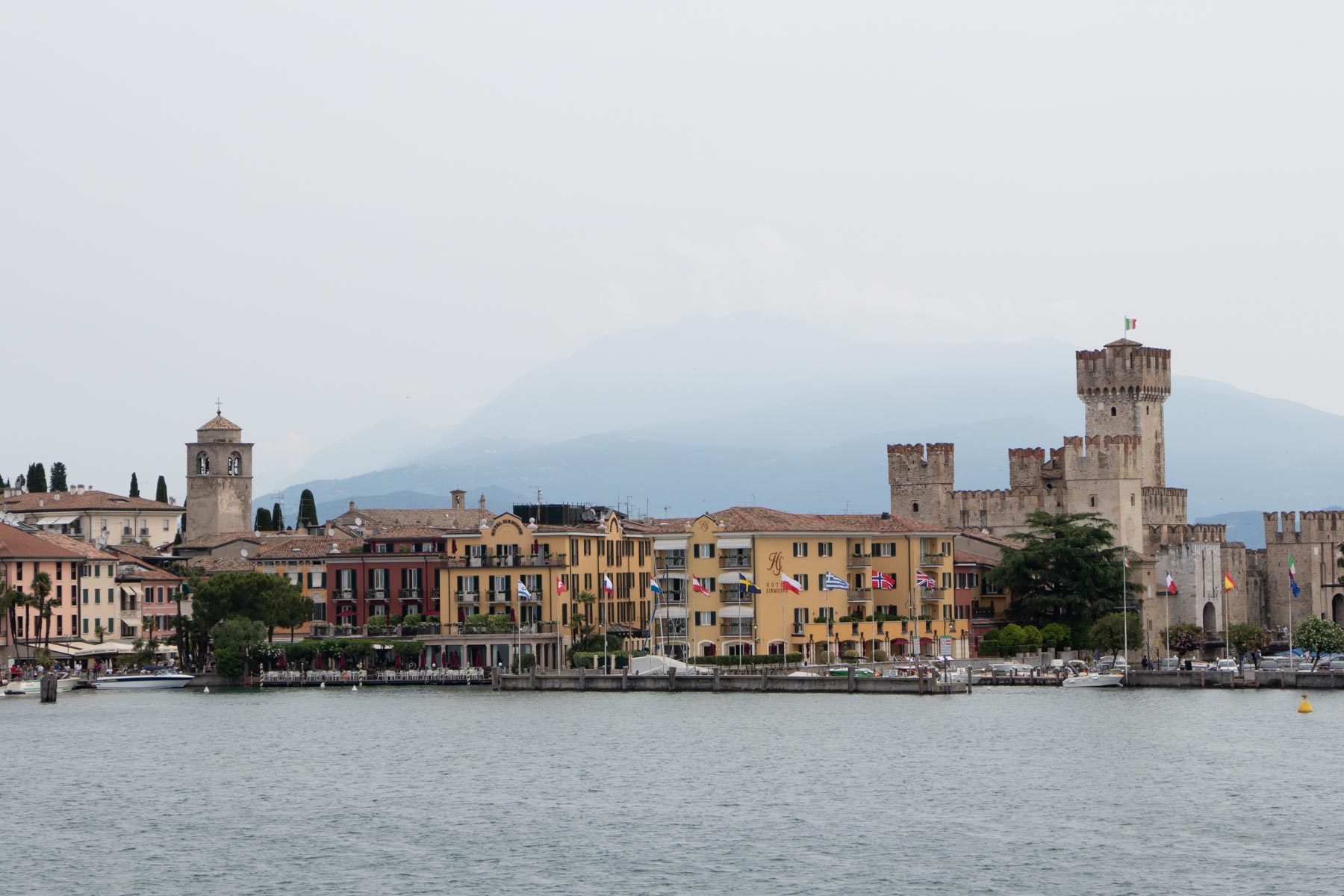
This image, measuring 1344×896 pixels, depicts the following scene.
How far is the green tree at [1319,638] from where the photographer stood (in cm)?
11644

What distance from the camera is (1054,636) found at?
375ft

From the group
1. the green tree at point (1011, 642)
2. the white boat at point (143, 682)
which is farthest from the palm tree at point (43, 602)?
the green tree at point (1011, 642)

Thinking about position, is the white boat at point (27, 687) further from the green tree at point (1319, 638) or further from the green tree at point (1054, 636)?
the green tree at point (1319, 638)

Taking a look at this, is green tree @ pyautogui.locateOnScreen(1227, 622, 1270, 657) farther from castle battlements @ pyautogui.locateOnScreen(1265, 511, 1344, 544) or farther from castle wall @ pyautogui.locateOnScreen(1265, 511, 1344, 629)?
castle battlements @ pyautogui.locateOnScreen(1265, 511, 1344, 544)

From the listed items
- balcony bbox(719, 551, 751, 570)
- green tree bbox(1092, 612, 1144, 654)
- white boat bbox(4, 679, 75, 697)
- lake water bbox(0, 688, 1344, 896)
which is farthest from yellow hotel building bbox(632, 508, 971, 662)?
white boat bbox(4, 679, 75, 697)

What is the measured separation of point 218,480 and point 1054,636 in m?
69.4

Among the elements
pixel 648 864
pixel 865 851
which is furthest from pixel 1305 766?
pixel 648 864

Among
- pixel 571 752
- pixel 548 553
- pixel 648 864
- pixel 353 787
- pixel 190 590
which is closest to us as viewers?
pixel 648 864

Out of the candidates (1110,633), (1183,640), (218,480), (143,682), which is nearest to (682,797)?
(143,682)

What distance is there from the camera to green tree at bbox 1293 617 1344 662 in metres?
116

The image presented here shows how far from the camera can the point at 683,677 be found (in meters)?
99.6

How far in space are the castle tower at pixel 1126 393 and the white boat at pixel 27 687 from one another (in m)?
62.0

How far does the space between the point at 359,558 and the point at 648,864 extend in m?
64.8

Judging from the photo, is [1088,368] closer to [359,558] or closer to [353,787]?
[359,558]
